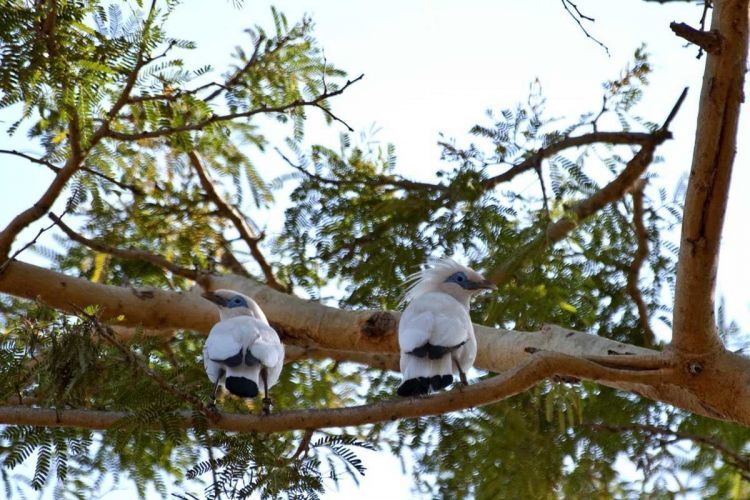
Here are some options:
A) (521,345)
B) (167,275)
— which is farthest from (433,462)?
(167,275)

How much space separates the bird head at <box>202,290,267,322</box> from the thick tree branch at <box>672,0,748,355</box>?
3.14 metres

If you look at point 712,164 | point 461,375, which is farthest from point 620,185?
point 712,164

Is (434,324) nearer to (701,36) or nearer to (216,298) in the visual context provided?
(216,298)

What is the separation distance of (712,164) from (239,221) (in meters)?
5.23

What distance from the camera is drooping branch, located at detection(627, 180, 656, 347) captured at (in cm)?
770

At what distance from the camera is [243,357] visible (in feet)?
19.4

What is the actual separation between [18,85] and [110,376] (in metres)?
2.04

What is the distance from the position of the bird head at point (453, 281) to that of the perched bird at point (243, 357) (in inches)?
48.2

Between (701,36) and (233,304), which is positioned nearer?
(701,36)

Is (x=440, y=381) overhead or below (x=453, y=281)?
below

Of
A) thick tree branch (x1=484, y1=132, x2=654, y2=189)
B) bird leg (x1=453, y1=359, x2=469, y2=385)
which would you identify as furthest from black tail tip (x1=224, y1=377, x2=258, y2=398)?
thick tree branch (x1=484, y1=132, x2=654, y2=189)

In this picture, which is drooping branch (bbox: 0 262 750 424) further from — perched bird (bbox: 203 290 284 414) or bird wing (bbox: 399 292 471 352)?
perched bird (bbox: 203 290 284 414)

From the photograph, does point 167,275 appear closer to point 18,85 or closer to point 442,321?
point 18,85

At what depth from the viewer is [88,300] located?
7.45m
